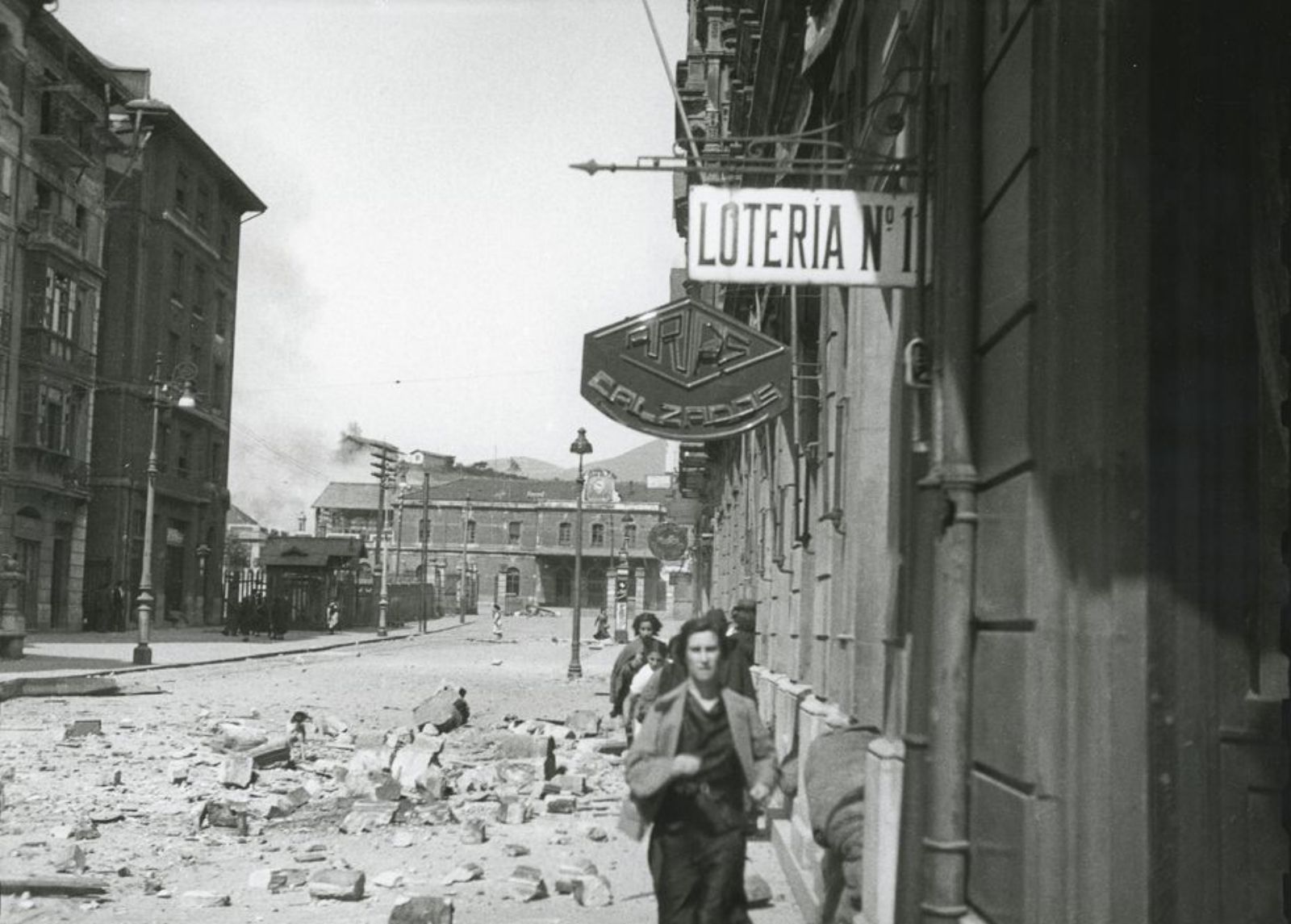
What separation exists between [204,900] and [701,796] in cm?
366

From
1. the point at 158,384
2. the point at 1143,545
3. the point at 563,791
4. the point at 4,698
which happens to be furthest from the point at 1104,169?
the point at 158,384

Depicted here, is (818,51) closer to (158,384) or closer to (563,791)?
(563,791)

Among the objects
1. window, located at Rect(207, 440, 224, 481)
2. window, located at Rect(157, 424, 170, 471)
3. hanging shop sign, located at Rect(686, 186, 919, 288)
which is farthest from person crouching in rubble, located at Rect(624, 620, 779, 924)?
window, located at Rect(207, 440, 224, 481)

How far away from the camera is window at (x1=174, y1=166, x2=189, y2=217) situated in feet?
162

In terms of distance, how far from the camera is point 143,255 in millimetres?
46875

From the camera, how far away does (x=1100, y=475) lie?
12.8 feet

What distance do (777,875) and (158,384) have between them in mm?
25023

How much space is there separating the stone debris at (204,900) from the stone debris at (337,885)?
0.47 meters

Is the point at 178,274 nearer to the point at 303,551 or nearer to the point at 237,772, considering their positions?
the point at 303,551

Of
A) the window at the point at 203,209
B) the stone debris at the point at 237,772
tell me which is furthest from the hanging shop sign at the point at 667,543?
the window at the point at 203,209

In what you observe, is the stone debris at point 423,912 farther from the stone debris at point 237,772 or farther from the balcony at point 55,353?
the balcony at point 55,353

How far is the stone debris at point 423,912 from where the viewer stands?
6.88m

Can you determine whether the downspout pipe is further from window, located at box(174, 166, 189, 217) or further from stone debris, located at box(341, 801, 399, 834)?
window, located at box(174, 166, 189, 217)

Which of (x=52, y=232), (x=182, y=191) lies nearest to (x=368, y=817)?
(x=52, y=232)
